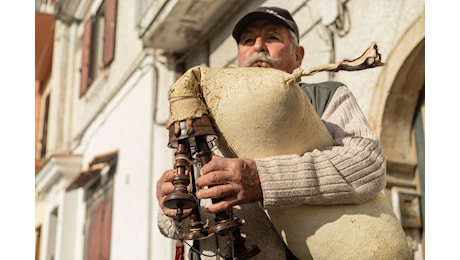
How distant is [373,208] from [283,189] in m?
0.28

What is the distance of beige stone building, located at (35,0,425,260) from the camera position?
11.8 feet

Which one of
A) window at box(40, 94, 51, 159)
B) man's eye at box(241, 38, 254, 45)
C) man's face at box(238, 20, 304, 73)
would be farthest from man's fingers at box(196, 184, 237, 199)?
window at box(40, 94, 51, 159)

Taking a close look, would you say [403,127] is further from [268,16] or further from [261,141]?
[261,141]

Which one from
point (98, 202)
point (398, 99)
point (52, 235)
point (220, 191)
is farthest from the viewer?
point (52, 235)

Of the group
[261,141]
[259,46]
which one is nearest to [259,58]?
[259,46]

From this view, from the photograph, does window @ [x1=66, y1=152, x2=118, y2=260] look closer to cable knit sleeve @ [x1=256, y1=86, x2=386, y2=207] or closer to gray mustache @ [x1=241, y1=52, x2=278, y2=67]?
gray mustache @ [x1=241, y1=52, x2=278, y2=67]

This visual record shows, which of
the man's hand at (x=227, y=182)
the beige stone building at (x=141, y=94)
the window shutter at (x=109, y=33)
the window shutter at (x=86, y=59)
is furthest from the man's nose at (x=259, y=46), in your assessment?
the window shutter at (x=86, y=59)

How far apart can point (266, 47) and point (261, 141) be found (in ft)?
1.64

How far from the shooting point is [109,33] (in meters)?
8.30

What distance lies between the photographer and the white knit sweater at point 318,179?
1.56 m
